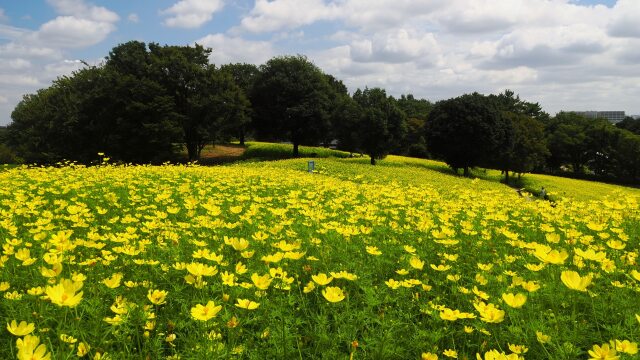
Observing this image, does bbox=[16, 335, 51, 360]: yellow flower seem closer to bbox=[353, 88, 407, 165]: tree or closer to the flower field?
the flower field

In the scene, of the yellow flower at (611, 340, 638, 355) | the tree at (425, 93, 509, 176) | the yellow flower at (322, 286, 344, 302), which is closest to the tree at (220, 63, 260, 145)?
the tree at (425, 93, 509, 176)

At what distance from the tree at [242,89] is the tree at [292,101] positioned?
1.54 m

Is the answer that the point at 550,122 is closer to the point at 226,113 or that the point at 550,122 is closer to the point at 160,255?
the point at 226,113

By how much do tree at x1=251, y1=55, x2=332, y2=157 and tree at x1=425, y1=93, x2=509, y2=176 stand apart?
1026 cm

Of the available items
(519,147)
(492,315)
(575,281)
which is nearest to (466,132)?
(519,147)

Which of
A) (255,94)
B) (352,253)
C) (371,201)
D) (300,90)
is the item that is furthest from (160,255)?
(255,94)

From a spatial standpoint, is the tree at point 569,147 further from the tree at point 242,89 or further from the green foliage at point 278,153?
the tree at point 242,89

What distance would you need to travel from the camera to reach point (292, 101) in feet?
127

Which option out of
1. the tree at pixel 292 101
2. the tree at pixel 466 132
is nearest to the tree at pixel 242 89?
the tree at pixel 292 101

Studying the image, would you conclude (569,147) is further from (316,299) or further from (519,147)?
(316,299)

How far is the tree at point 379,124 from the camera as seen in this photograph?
110 ft

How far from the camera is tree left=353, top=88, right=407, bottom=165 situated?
3347 centimetres

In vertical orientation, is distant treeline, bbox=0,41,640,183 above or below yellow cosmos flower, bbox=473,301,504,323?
above

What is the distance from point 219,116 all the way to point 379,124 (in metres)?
12.9
